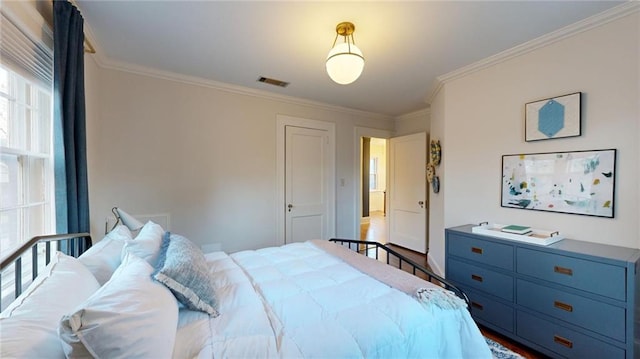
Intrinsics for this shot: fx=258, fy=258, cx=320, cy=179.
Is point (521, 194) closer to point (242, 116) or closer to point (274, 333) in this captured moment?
point (274, 333)

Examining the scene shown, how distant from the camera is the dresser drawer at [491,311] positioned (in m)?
2.02

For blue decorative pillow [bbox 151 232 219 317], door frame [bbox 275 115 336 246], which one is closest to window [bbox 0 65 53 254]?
blue decorative pillow [bbox 151 232 219 317]

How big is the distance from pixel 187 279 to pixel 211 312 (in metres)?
0.19

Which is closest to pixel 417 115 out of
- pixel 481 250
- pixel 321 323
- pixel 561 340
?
pixel 481 250

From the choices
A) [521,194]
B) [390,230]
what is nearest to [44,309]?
[521,194]

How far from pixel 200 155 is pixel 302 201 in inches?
61.5

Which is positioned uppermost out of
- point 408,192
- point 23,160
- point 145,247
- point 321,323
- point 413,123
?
point 413,123

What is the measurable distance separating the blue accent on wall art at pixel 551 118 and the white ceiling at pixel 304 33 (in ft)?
1.95

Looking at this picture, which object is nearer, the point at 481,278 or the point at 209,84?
the point at 481,278

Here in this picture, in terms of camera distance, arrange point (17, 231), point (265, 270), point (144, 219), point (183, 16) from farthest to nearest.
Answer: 1. point (144, 219)
2. point (183, 16)
3. point (265, 270)
4. point (17, 231)

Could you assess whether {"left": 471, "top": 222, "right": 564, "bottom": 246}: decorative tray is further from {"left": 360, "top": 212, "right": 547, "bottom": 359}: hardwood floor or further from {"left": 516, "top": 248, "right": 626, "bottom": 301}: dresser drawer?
{"left": 360, "top": 212, "right": 547, "bottom": 359}: hardwood floor

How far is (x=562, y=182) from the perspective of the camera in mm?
2064

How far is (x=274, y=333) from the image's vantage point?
109cm

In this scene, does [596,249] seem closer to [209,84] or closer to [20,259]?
[20,259]
